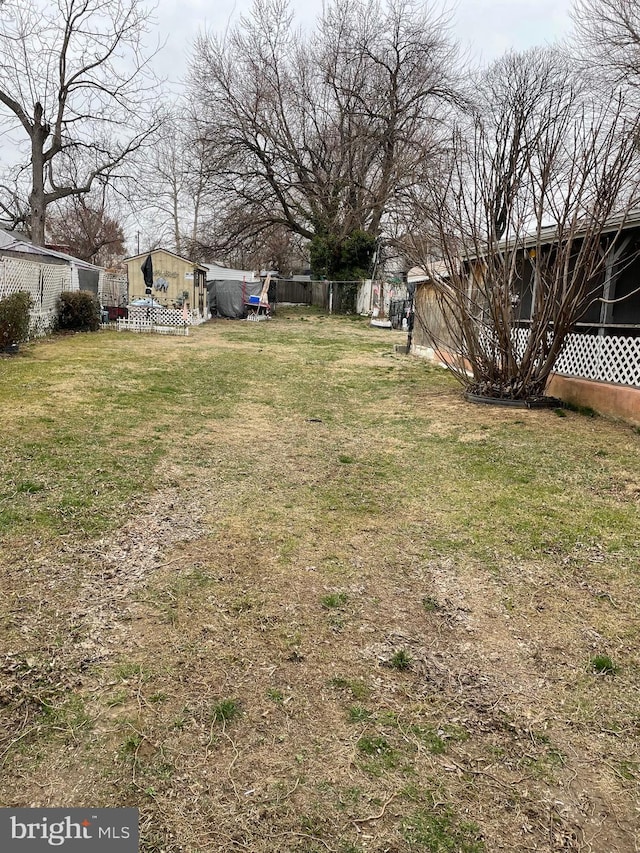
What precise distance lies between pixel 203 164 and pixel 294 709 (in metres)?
28.8

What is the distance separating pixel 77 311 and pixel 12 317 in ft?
17.0

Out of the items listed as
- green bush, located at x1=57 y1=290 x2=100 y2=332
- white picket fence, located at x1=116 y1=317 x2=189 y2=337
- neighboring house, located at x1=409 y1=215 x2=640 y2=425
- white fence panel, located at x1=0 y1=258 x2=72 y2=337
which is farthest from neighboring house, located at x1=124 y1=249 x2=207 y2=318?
neighboring house, located at x1=409 y1=215 x2=640 y2=425

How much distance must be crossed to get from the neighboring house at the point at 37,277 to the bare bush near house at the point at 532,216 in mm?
8240

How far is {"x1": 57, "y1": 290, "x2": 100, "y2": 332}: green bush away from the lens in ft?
50.4

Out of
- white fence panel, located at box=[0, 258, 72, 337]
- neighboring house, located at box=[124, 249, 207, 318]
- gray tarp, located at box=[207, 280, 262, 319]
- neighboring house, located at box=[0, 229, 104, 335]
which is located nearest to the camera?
white fence panel, located at box=[0, 258, 72, 337]

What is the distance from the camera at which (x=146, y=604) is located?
2.78m

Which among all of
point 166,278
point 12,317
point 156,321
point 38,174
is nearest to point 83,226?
point 38,174

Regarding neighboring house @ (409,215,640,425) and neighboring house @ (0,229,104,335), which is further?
neighboring house @ (0,229,104,335)

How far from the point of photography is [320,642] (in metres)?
2.56

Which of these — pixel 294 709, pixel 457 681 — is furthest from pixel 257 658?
pixel 457 681

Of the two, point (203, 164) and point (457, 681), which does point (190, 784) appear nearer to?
point (457, 681)
